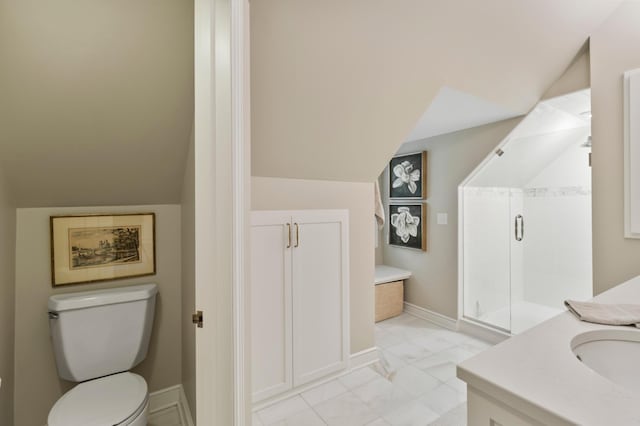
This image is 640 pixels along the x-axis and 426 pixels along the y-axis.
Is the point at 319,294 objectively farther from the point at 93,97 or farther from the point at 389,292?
the point at 93,97

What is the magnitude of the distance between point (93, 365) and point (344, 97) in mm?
1915

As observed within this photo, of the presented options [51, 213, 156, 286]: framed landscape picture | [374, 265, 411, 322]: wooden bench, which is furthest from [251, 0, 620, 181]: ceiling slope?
[374, 265, 411, 322]: wooden bench

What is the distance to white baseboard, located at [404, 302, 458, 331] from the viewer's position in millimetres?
2939

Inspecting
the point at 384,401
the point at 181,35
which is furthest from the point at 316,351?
the point at 181,35

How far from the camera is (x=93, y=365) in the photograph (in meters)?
1.57

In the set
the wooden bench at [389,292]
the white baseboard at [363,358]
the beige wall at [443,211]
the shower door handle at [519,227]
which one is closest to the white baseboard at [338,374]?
the white baseboard at [363,358]

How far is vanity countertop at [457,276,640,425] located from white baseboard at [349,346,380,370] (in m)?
1.62

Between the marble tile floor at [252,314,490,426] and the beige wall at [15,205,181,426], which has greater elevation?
the beige wall at [15,205,181,426]

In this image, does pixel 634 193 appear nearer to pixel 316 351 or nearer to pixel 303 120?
pixel 303 120

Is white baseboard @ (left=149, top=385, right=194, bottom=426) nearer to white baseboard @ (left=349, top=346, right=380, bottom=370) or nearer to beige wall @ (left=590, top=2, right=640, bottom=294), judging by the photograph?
white baseboard @ (left=349, top=346, right=380, bottom=370)

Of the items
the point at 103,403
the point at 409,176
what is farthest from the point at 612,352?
the point at 409,176

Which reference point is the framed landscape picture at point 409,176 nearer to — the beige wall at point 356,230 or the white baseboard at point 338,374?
the beige wall at point 356,230

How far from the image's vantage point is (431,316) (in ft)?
10.2

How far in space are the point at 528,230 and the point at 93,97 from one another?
3.62m
